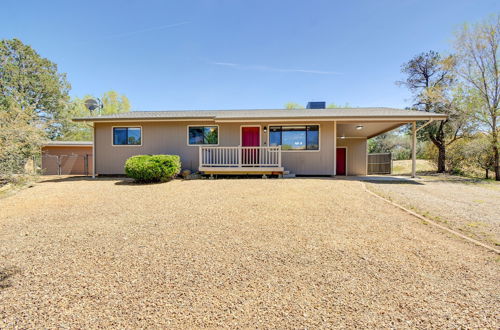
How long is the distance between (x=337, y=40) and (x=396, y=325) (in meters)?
14.4

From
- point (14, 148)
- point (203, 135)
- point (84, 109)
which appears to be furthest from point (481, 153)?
point (84, 109)

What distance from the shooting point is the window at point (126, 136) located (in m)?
10.8

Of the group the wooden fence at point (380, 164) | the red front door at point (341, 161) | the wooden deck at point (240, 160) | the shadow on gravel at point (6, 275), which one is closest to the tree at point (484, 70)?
the wooden fence at point (380, 164)

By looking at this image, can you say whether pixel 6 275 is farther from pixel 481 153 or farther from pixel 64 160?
pixel 481 153

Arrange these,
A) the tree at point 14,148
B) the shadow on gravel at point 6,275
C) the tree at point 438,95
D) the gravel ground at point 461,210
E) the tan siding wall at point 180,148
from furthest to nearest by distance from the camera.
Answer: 1. the tree at point 438,95
2. the tan siding wall at point 180,148
3. the tree at point 14,148
4. the gravel ground at point 461,210
5. the shadow on gravel at point 6,275

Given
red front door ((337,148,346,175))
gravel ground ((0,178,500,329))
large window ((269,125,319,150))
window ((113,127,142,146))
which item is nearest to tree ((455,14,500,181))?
red front door ((337,148,346,175))

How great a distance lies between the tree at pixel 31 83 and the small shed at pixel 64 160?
4295 mm

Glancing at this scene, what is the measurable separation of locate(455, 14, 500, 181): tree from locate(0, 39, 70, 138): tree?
99.6ft

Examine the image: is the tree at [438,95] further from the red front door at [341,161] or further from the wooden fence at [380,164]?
the red front door at [341,161]

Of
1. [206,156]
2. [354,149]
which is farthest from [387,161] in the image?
[206,156]

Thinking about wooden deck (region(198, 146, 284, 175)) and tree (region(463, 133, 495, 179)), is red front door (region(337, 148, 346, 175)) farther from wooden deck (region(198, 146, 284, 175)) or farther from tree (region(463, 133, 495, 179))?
tree (region(463, 133, 495, 179))

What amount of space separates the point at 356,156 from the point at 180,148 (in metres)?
10.7

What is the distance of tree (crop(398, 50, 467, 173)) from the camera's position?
42.6 ft

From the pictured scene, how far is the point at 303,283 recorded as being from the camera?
2221mm
